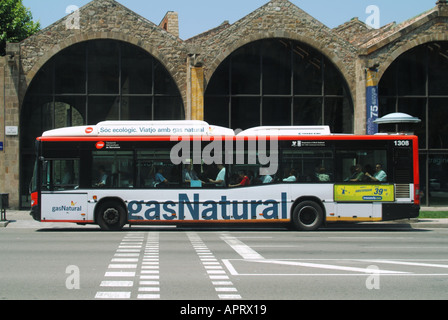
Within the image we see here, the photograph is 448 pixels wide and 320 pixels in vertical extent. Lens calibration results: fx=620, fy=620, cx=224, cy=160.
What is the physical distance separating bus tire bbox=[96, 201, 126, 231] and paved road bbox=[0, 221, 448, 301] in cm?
136

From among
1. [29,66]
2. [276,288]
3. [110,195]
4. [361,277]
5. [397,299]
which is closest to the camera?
[397,299]

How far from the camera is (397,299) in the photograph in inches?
312

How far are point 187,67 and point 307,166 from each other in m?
10.2

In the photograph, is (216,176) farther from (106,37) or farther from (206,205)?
(106,37)

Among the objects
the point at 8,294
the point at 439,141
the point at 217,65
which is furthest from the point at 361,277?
the point at 439,141

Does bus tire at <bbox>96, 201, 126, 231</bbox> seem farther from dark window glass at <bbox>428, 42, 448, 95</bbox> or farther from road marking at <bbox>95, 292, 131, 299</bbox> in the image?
dark window glass at <bbox>428, 42, 448, 95</bbox>

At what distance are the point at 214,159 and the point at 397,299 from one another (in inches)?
456

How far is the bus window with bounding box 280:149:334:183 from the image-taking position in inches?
754

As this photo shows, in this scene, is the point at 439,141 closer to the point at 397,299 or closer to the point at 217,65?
the point at 217,65

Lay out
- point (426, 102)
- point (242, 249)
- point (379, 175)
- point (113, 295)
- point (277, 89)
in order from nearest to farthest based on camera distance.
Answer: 1. point (113, 295)
2. point (242, 249)
3. point (379, 175)
4. point (277, 89)
5. point (426, 102)

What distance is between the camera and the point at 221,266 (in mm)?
10750

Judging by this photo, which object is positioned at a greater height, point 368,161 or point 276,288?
point 368,161
